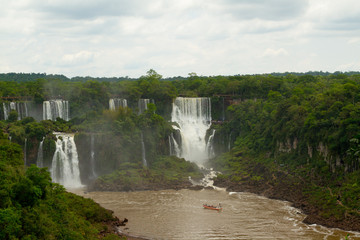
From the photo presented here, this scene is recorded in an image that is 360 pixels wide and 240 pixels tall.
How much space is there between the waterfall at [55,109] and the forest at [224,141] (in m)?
1.48

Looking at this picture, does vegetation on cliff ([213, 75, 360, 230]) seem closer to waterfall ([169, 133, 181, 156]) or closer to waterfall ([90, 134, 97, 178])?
waterfall ([169, 133, 181, 156])

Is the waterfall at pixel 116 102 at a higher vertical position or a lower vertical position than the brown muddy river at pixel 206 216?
higher

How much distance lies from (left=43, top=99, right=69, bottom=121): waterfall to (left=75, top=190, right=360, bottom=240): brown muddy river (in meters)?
19.6

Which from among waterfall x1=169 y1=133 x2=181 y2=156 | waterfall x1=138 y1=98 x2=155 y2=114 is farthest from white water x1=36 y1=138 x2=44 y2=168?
waterfall x1=138 y1=98 x2=155 y2=114

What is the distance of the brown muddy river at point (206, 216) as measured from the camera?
36.4m

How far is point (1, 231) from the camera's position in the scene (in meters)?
23.5

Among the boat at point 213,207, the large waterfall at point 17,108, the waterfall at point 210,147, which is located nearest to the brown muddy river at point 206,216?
the boat at point 213,207

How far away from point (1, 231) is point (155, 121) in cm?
3747

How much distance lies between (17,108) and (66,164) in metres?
14.9

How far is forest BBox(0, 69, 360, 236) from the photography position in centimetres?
3114

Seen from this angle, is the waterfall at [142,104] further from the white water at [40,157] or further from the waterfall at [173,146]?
the white water at [40,157]

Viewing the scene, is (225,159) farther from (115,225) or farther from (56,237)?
(56,237)

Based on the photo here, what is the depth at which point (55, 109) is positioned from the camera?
211 ft

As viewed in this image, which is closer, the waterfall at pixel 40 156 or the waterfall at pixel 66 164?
the waterfall at pixel 40 156
